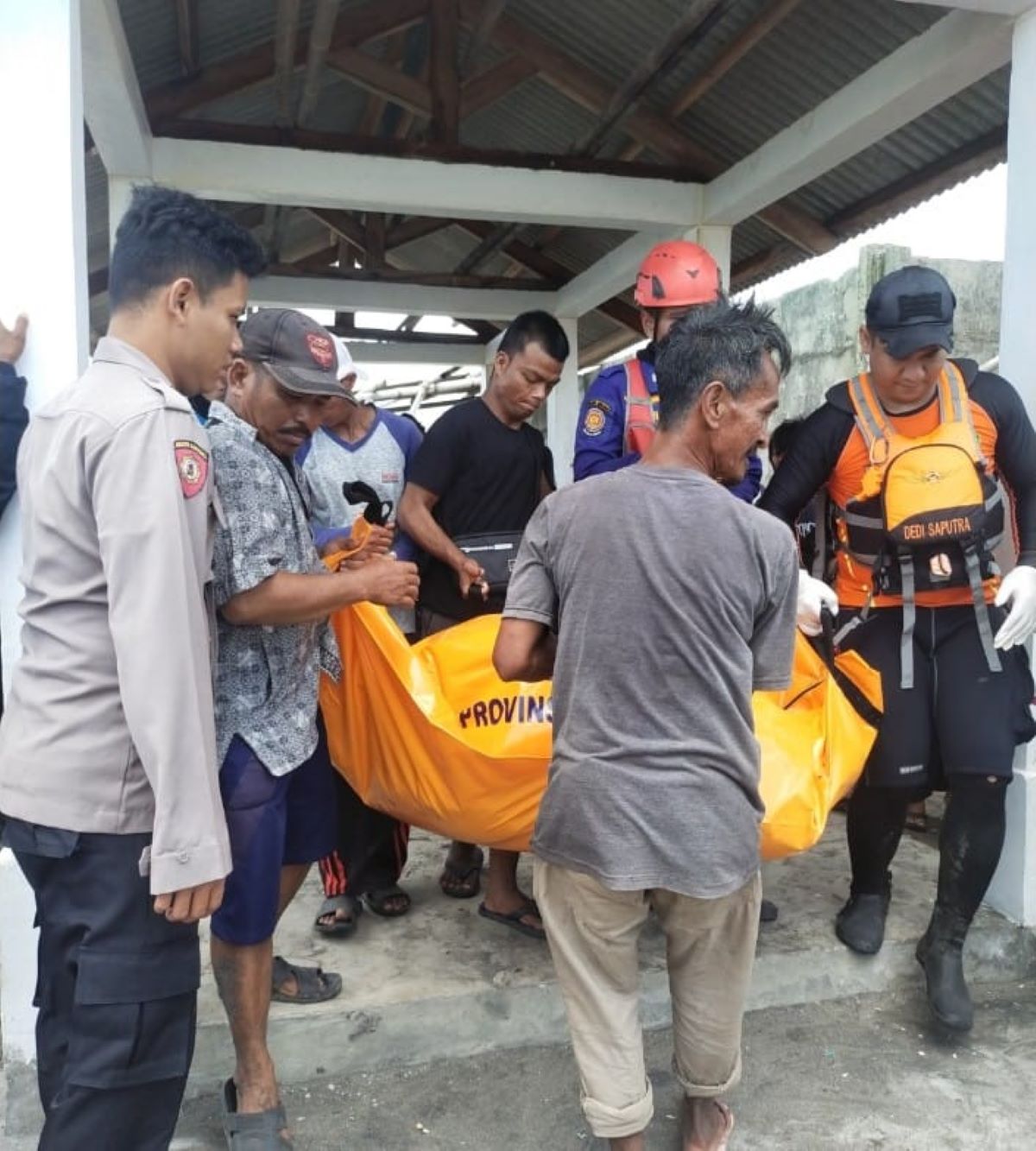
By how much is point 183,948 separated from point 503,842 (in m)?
1.04

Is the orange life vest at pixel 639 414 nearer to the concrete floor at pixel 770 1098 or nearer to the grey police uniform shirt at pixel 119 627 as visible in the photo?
the grey police uniform shirt at pixel 119 627

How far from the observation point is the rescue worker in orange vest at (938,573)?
2.48 metres

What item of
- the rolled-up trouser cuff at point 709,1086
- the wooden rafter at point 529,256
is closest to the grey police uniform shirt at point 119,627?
the rolled-up trouser cuff at point 709,1086

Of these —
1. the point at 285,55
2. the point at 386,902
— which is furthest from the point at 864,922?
the point at 285,55

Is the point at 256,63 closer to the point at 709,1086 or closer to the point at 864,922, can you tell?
the point at 864,922

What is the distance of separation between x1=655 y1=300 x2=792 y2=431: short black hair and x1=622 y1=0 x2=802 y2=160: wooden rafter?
2.88 meters

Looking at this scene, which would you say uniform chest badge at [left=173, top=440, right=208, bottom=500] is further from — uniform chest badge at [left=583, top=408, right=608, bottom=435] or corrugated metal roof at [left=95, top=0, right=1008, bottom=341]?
corrugated metal roof at [left=95, top=0, right=1008, bottom=341]

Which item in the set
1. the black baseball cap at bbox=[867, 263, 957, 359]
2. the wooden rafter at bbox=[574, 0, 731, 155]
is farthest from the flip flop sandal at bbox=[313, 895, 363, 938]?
the wooden rafter at bbox=[574, 0, 731, 155]

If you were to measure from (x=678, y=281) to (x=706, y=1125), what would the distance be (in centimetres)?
204

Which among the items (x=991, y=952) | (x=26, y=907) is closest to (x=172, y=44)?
(x=26, y=907)

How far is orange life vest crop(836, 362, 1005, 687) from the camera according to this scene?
246cm

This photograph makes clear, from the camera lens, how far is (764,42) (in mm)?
4422

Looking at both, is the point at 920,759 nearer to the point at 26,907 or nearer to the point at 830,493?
the point at 830,493

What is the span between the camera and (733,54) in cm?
437
